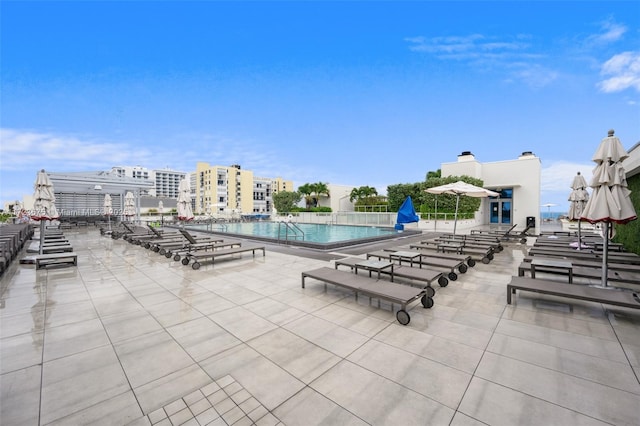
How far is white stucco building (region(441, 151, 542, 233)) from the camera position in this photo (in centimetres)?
2194

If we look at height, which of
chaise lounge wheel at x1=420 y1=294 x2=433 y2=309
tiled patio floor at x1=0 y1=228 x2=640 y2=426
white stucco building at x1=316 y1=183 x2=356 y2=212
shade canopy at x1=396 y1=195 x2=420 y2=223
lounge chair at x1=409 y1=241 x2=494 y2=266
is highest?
white stucco building at x1=316 y1=183 x2=356 y2=212

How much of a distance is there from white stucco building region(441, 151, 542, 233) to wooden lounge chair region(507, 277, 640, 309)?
20472mm

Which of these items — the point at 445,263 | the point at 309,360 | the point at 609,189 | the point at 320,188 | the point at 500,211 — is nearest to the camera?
the point at 309,360

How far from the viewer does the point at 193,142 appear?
2936 inches

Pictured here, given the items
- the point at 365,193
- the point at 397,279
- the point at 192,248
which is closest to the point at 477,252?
the point at 397,279

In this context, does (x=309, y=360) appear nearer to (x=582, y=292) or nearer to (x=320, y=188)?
(x=582, y=292)

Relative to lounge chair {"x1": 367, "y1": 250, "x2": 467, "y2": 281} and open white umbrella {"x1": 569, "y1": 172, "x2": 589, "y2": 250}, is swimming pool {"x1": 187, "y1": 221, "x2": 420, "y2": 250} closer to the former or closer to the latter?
lounge chair {"x1": 367, "y1": 250, "x2": 467, "y2": 281}

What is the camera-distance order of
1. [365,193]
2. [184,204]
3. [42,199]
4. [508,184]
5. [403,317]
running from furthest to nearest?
[365,193] < [508,184] < [184,204] < [42,199] < [403,317]

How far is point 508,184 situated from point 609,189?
71.4 ft

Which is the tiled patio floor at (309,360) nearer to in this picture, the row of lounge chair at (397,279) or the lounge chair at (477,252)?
the row of lounge chair at (397,279)

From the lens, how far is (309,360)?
110 inches

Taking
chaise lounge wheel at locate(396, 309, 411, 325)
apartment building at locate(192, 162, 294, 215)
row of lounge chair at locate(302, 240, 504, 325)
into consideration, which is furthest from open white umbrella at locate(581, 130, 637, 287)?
apartment building at locate(192, 162, 294, 215)

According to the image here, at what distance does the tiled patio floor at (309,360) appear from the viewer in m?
2.06

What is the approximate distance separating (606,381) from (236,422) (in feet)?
10.9
